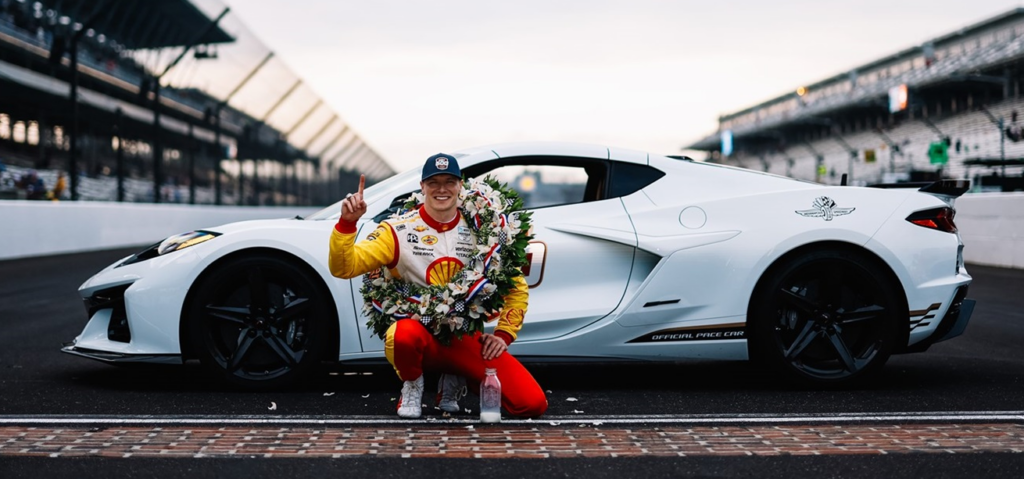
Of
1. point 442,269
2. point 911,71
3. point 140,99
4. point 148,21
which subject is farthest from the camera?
point 911,71

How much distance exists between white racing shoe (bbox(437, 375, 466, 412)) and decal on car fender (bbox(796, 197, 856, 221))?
1979 mm

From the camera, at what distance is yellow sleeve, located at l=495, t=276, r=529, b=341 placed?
13.9 feet

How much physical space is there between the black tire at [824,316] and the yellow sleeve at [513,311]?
4.64 feet

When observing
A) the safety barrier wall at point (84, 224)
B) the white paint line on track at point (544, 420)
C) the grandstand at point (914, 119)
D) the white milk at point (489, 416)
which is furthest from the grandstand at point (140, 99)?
the grandstand at point (914, 119)

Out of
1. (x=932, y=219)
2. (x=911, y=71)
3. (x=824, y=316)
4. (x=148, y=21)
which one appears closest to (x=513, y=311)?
(x=824, y=316)

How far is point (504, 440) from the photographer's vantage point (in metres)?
3.93

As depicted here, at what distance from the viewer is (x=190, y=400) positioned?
4.73 m

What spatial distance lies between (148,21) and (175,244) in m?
23.4

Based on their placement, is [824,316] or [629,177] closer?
[824,316]

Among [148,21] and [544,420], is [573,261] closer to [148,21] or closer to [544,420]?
[544,420]

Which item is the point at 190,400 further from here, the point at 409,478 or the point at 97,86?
the point at 97,86

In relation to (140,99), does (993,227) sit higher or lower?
lower

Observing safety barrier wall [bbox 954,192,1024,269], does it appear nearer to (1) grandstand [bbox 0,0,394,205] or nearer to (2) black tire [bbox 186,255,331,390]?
(2) black tire [bbox 186,255,331,390]

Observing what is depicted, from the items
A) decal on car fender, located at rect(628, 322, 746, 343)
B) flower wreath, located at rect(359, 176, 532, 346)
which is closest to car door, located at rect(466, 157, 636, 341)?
decal on car fender, located at rect(628, 322, 746, 343)
